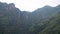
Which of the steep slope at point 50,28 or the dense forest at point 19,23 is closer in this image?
the steep slope at point 50,28

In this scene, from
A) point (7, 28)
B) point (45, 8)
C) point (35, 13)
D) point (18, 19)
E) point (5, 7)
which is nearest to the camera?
point (7, 28)

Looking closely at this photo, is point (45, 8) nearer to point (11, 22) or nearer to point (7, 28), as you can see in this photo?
point (11, 22)

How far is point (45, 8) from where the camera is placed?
8938cm

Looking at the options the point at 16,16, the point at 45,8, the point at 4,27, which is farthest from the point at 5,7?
the point at 45,8

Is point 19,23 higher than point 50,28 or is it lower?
higher

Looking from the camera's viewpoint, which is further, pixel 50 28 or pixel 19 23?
pixel 19 23

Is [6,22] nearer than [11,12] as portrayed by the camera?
Yes

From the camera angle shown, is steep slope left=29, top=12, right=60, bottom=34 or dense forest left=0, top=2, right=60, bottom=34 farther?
dense forest left=0, top=2, right=60, bottom=34

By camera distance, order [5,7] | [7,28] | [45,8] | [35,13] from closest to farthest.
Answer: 1. [7,28]
2. [5,7]
3. [35,13]
4. [45,8]

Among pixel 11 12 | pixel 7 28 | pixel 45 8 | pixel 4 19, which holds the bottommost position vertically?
pixel 7 28

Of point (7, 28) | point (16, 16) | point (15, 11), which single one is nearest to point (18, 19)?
point (16, 16)

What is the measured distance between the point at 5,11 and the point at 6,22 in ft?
36.7

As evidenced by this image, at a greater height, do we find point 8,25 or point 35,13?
point 35,13

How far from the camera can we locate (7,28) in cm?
4862
